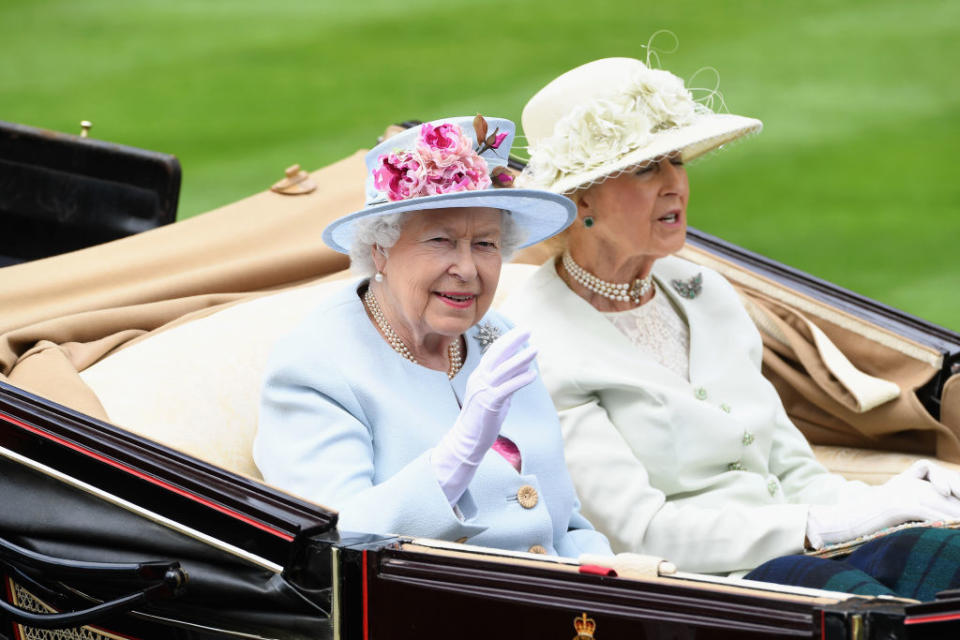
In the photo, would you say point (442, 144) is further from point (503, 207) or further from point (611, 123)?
point (611, 123)

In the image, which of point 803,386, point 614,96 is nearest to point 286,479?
point 614,96

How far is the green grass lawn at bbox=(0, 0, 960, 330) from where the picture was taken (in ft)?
26.0

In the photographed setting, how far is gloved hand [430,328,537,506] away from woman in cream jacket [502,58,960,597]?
24.0 inches

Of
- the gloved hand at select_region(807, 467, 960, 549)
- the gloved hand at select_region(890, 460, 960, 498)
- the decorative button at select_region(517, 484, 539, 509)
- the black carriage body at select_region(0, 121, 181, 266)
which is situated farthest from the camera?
the black carriage body at select_region(0, 121, 181, 266)

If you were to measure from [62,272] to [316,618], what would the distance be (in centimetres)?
158

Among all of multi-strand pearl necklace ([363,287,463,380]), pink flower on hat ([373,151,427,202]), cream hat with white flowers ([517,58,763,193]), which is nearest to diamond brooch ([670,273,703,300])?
cream hat with white flowers ([517,58,763,193])

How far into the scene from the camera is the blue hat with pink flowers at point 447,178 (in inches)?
97.7

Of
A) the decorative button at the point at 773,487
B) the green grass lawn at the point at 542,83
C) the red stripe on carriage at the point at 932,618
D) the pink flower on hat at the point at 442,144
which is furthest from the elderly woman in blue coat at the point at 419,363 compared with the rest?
the green grass lawn at the point at 542,83

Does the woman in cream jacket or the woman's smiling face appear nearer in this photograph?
the woman's smiling face

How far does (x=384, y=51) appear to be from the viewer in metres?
10.6

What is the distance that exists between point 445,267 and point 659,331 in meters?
0.78

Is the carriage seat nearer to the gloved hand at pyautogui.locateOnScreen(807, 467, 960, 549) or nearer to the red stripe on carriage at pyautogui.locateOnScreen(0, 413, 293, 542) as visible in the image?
the red stripe on carriage at pyautogui.locateOnScreen(0, 413, 293, 542)

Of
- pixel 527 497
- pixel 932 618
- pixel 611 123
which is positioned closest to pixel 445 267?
pixel 527 497

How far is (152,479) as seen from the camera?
2.20m
